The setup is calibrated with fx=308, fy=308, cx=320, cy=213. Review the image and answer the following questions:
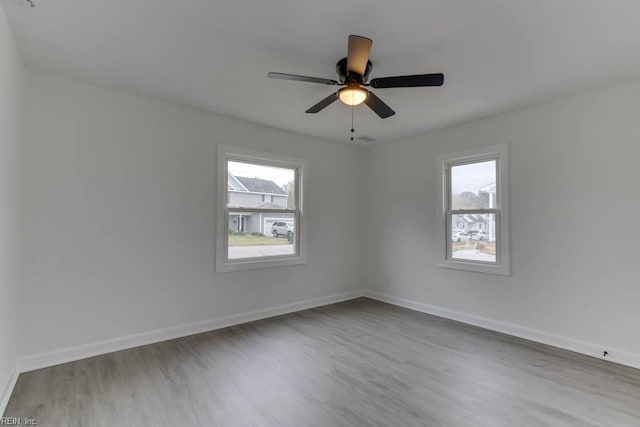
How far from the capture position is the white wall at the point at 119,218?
110 inches

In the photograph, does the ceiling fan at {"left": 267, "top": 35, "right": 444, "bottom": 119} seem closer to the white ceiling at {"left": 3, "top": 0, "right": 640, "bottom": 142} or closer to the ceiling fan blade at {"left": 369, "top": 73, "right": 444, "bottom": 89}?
the ceiling fan blade at {"left": 369, "top": 73, "right": 444, "bottom": 89}

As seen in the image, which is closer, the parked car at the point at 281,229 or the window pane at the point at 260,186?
the window pane at the point at 260,186

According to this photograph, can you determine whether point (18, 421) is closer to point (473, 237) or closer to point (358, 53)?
point (358, 53)

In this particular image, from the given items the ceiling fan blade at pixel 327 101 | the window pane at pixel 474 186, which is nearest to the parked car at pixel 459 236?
the window pane at pixel 474 186

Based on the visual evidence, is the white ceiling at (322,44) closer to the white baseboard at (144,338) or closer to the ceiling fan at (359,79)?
the ceiling fan at (359,79)

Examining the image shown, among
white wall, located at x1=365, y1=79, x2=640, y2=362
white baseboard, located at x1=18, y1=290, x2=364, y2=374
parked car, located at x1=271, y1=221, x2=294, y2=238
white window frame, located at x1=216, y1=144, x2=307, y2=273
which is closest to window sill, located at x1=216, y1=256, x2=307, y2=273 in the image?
white window frame, located at x1=216, y1=144, x2=307, y2=273

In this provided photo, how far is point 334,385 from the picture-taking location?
2.51 metres

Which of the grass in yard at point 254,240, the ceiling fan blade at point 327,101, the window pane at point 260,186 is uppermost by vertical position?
the ceiling fan blade at point 327,101

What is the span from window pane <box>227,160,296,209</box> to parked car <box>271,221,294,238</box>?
250 millimetres

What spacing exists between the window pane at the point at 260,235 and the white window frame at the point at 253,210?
0.21 feet

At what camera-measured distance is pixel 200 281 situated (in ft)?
12.1

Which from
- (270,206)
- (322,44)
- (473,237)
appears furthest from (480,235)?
(322,44)

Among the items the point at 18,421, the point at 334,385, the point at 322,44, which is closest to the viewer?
the point at 18,421

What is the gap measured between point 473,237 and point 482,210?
39 cm
